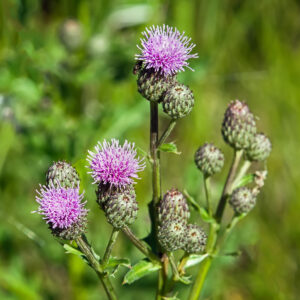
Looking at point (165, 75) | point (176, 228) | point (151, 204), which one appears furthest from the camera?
point (151, 204)

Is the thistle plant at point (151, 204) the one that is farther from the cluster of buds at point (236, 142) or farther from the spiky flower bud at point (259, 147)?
the spiky flower bud at point (259, 147)

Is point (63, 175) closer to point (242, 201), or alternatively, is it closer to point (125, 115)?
point (242, 201)

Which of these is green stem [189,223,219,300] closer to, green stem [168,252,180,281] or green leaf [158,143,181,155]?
green stem [168,252,180,281]

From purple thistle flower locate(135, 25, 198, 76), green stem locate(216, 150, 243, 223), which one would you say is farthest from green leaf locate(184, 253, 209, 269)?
purple thistle flower locate(135, 25, 198, 76)

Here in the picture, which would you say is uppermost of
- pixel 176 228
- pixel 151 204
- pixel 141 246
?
pixel 151 204

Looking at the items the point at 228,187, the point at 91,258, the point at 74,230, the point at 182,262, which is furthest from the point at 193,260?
the point at 74,230
